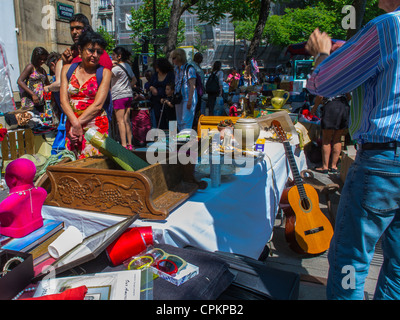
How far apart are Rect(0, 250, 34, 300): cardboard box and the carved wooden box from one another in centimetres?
49

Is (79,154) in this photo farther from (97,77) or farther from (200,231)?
(200,231)

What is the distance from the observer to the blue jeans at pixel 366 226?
119cm

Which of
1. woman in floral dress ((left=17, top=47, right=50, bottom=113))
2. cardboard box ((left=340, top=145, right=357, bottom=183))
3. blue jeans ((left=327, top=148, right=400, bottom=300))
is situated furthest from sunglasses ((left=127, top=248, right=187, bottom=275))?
woman in floral dress ((left=17, top=47, right=50, bottom=113))

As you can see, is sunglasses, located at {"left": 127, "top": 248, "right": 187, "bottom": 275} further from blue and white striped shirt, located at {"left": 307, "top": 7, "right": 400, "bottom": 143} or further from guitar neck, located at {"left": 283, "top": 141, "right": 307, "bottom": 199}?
guitar neck, located at {"left": 283, "top": 141, "right": 307, "bottom": 199}

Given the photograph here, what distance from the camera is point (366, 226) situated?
1235 millimetres

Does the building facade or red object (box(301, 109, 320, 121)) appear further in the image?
the building facade

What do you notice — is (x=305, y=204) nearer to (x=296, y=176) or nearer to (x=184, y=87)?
(x=296, y=176)

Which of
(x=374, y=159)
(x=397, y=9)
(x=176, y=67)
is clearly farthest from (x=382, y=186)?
(x=176, y=67)

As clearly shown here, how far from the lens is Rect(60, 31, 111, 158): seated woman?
2.24 metres

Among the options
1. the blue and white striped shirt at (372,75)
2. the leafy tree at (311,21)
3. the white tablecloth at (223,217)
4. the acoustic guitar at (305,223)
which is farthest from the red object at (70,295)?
the leafy tree at (311,21)

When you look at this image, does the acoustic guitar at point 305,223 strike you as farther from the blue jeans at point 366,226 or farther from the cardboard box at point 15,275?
the cardboard box at point 15,275

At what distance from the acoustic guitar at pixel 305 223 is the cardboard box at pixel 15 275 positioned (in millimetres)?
2137

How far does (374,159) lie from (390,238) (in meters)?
0.37

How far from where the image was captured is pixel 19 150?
3.83 meters
